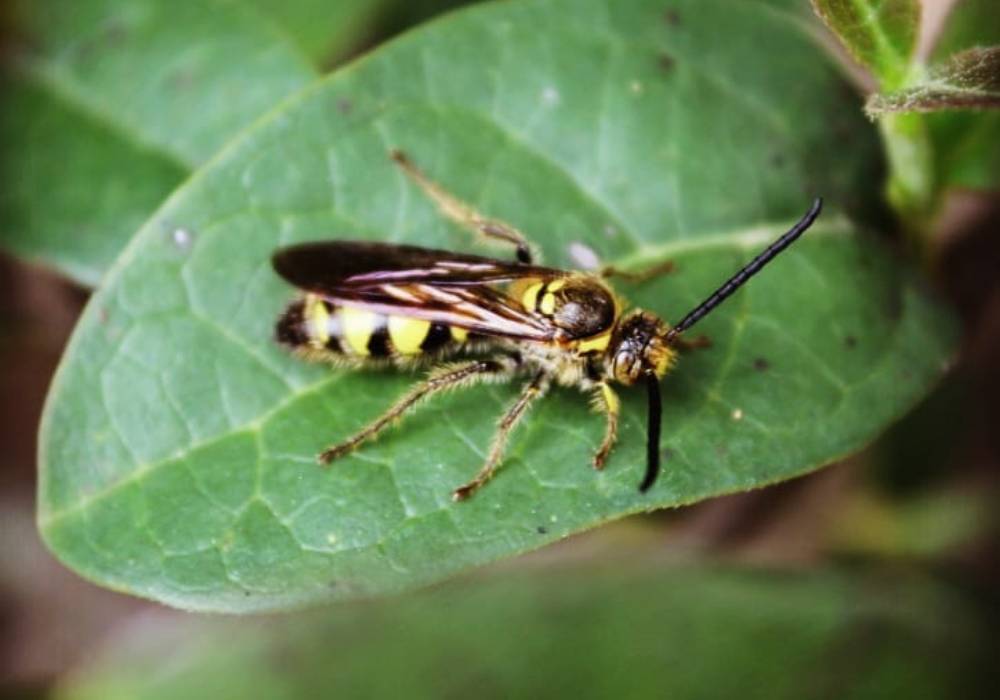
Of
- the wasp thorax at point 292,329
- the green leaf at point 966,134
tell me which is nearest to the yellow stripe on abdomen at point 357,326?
the wasp thorax at point 292,329

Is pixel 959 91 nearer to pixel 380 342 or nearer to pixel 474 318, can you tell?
pixel 474 318

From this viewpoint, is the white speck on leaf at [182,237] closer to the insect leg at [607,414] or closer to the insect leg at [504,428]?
the insect leg at [504,428]

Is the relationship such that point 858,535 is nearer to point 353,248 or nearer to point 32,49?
point 353,248

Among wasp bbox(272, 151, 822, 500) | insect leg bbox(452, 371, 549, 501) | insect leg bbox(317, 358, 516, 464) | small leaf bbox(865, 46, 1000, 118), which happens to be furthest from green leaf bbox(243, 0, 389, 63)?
small leaf bbox(865, 46, 1000, 118)

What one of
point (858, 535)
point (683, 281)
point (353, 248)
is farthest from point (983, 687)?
point (353, 248)

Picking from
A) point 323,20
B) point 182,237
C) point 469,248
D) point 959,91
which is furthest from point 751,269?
point 323,20

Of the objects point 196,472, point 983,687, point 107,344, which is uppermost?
point 107,344

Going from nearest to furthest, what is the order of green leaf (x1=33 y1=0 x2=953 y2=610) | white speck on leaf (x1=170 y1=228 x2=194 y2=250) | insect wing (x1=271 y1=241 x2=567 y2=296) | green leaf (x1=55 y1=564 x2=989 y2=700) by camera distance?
green leaf (x1=33 y1=0 x2=953 y2=610)
white speck on leaf (x1=170 y1=228 x2=194 y2=250)
insect wing (x1=271 y1=241 x2=567 y2=296)
green leaf (x1=55 y1=564 x2=989 y2=700)

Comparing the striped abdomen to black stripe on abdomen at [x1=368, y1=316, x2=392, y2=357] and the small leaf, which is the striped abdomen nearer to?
black stripe on abdomen at [x1=368, y1=316, x2=392, y2=357]
